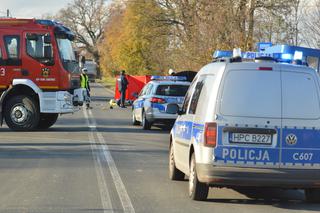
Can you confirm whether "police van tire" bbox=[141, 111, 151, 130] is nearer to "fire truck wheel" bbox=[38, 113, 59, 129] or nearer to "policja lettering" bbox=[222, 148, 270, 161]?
"fire truck wheel" bbox=[38, 113, 59, 129]

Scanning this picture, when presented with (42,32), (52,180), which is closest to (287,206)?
(52,180)

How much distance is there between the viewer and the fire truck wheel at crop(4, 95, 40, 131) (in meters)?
19.2

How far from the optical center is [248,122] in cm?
812

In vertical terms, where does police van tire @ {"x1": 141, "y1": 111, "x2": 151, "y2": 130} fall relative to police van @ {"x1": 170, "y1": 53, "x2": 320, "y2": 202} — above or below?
below

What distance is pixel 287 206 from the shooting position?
860 cm

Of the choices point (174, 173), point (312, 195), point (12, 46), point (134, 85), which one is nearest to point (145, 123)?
point (12, 46)

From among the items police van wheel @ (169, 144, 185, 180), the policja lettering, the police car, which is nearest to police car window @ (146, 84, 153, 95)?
the police car

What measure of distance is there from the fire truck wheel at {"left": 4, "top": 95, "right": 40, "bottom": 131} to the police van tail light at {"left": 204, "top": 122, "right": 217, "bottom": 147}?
39.1 feet

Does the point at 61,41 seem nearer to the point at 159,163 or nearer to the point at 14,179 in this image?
the point at 159,163

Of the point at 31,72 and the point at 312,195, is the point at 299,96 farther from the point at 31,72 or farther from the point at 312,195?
the point at 31,72

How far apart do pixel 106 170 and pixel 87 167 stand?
1.62 feet

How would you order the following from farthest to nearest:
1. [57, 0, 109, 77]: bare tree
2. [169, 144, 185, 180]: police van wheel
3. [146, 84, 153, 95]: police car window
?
[57, 0, 109, 77]: bare tree < [146, 84, 153, 95]: police car window < [169, 144, 185, 180]: police van wheel

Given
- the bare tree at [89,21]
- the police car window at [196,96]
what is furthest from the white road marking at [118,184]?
the bare tree at [89,21]

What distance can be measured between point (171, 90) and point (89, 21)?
85.1m
